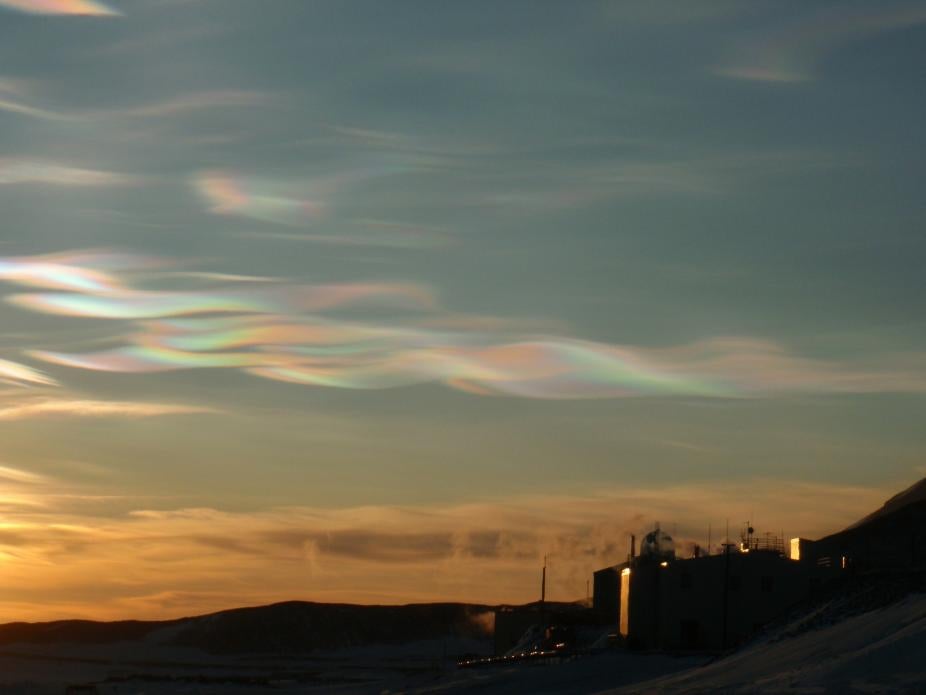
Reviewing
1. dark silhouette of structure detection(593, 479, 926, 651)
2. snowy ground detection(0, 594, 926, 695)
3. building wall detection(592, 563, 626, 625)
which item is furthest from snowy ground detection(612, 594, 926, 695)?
building wall detection(592, 563, 626, 625)

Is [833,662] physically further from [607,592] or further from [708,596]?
[607,592]

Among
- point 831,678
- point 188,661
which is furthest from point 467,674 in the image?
point 188,661

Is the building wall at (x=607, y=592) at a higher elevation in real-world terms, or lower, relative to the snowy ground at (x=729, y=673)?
higher

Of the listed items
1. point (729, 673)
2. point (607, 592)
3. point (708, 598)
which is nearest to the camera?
point (729, 673)

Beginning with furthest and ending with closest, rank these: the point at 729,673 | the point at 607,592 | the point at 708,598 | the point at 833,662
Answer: the point at 607,592 < the point at 708,598 < the point at 729,673 < the point at 833,662

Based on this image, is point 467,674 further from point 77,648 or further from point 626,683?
point 77,648

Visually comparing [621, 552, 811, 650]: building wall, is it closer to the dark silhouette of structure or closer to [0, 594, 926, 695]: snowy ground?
the dark silhouette of structure

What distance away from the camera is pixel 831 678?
36.8 meters

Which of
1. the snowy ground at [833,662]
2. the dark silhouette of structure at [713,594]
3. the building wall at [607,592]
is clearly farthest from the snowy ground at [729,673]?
the building wall at [607,592]

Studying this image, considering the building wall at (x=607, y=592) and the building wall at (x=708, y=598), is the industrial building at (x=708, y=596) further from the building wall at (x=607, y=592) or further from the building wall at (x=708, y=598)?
the building wall at (x=607, y=592)

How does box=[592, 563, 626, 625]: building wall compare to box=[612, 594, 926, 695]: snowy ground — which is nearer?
box=[612, 594, 926, 695]: snowy ground

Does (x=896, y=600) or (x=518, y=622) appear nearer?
(x=896, y=600)

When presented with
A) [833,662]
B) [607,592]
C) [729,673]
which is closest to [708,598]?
[607,592]

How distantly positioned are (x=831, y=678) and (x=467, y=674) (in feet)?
109
